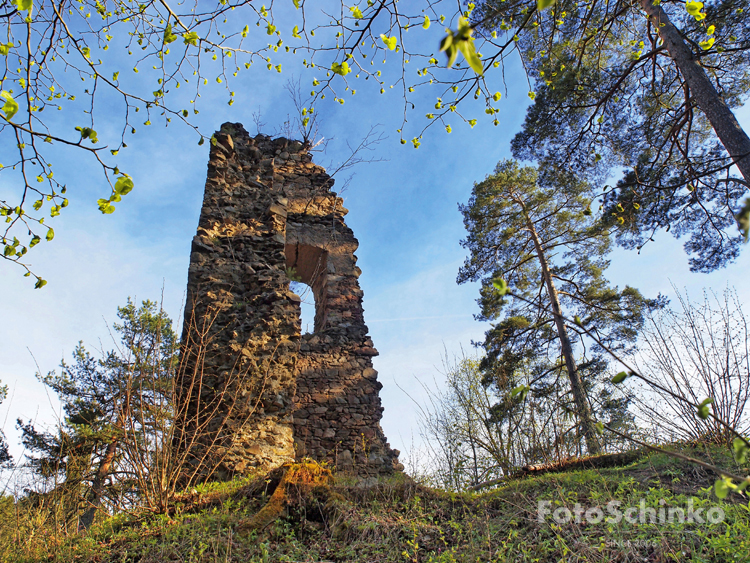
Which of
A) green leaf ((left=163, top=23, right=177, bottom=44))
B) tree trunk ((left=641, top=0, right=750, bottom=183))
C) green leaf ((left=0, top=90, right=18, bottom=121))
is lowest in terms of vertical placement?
green leaf ((left=0, top=90, right=18, bottom=121))

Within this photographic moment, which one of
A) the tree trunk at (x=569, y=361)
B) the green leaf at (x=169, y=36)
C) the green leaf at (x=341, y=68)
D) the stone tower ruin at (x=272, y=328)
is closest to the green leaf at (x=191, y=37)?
the green leaf at (x=169, y=36)

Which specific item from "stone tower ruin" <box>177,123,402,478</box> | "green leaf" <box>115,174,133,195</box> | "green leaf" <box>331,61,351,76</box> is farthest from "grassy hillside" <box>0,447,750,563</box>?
"green leaf" <box>331,61,351,76</box>

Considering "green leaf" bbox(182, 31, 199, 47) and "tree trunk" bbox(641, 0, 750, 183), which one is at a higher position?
"tree trunk" bbox(641, 0, 750, 183)

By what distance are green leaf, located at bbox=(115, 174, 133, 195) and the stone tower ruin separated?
7.60 feet

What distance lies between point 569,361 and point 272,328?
24.5ft

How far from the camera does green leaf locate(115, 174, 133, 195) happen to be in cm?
219

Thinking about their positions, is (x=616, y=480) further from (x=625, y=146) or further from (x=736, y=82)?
(x=736, y=82)

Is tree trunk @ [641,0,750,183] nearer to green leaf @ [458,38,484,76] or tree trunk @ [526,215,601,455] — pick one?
tree trunk @ [526,215,601,455]

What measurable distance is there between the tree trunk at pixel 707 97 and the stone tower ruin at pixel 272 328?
536 centimetres

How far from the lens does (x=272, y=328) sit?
5652mm

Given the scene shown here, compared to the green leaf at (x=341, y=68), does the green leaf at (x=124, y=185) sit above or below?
below

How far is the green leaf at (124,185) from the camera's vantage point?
2.19 meters

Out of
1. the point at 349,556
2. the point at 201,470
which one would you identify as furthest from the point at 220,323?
the point at 349,556

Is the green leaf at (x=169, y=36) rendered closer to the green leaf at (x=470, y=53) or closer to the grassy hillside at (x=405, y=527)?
the green leaf at (x=470, y=53)
